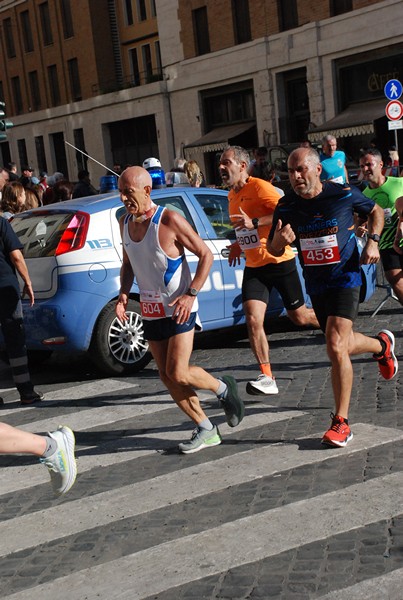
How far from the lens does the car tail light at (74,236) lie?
8.47 meters

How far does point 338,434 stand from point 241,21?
109 ft

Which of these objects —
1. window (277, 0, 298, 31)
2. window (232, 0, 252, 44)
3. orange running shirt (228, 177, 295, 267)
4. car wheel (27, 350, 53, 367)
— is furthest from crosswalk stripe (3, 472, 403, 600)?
window (232, 0, 252, 44)

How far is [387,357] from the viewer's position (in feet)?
22.5

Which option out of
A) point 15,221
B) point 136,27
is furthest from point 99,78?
point 15,221

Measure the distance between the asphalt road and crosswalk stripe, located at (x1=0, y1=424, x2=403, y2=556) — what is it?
0.04 ft

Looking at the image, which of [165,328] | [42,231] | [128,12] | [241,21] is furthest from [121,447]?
[128,12]

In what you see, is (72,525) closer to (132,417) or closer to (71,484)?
(71,484)

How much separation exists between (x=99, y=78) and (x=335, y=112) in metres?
18.9

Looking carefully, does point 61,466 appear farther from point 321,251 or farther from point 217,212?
point 217,212

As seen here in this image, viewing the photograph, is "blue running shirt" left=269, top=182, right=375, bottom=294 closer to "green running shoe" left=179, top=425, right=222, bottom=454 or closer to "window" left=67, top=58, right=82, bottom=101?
→ "green running shoe" left=179, top=425, right=222, bottom=454

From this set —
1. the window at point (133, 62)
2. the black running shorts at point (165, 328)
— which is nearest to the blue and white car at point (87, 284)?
the black running shorts at point (165, 328)

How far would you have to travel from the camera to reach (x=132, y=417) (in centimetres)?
716

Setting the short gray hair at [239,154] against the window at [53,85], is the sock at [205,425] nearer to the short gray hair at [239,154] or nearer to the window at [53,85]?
the short gray hair at [239,154]

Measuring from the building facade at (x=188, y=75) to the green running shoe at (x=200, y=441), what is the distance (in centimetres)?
2475
